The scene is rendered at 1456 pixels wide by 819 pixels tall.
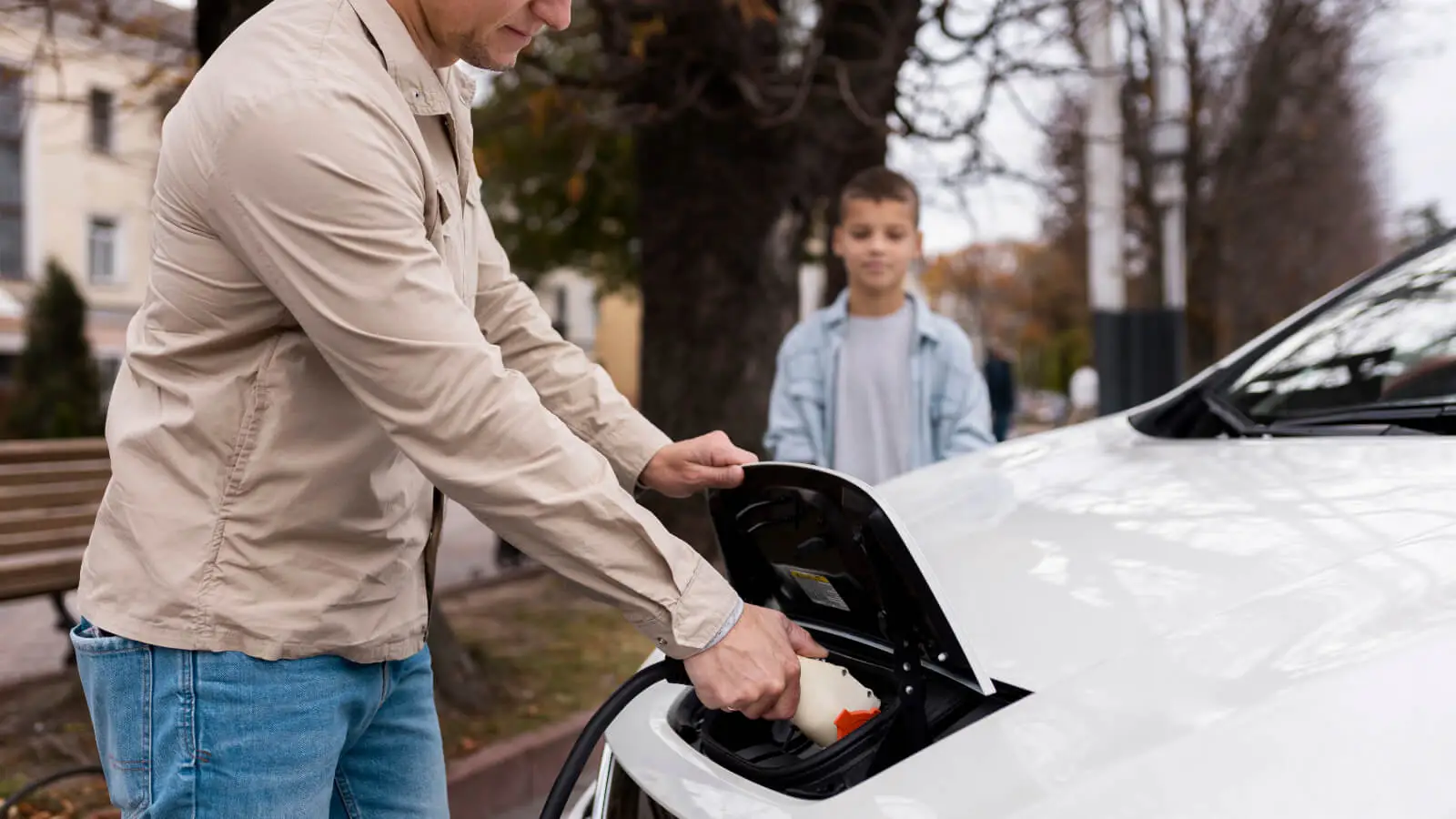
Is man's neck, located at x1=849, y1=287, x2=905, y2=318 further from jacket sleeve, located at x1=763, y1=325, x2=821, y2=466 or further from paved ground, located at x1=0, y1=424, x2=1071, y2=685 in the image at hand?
paved ground, located at x1=0, y1=424, x2=1071, y2=685

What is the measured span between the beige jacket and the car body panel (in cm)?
35

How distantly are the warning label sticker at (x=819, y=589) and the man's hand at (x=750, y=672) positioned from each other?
264 millimetres

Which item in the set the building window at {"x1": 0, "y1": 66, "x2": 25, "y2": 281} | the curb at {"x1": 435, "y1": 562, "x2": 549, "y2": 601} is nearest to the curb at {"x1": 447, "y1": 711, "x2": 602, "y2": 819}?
the curb at {"x1": 435, "y1": 562, "x2": 549, "y2": 601}

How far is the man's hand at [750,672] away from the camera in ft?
→ 4.94

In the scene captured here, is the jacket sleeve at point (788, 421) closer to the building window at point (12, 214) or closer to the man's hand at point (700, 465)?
the man's hand at point (700, 465)

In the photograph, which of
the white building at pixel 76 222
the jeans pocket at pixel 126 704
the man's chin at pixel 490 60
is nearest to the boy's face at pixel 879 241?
the man's chin at pixel 490 60

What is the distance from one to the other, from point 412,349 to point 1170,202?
1065cm

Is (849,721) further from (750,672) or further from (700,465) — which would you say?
(700,465)

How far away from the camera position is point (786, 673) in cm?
154

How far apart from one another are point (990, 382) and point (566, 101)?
954 cm

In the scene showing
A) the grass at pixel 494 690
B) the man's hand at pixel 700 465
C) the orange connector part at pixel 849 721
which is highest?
the man's hand at pixel 700 465

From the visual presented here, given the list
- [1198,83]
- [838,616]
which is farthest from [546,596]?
[1198,83]

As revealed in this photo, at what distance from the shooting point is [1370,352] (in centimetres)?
266

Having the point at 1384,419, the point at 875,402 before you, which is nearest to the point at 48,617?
the point at 875,402
